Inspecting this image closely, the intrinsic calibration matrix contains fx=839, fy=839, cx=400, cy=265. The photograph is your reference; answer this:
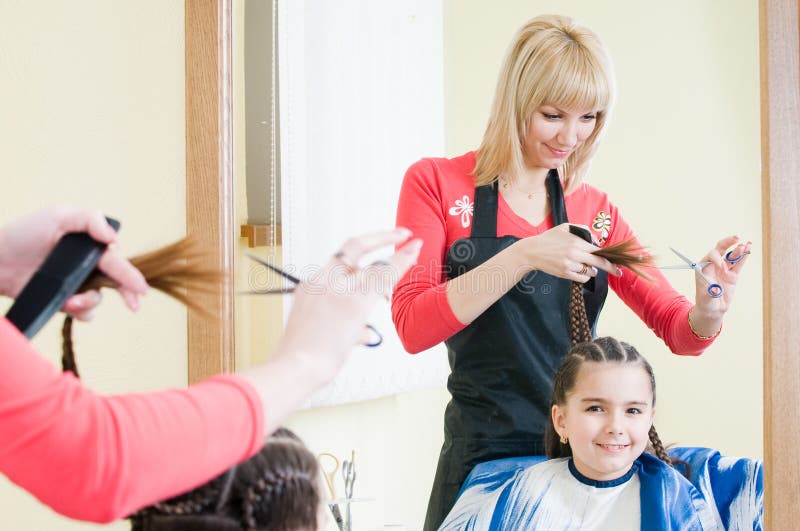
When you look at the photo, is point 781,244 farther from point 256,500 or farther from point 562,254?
point 256,500

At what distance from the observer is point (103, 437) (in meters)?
0.63

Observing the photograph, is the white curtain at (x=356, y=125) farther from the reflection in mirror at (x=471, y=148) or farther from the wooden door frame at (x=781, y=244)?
the wooden door frame at (x=781, y=244)

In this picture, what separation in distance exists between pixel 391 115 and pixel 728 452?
2.45 feet

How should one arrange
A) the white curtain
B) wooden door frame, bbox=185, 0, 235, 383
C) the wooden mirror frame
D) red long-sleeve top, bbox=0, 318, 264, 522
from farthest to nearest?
wooden door frame, bbox=185, 0, 235, 383, the white curtain, the wooden mirror frame, red long-sleeve top, bbox=0, 318, 264, 522

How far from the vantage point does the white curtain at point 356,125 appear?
1.39 m

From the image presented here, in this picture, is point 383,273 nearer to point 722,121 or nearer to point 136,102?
point 722,121

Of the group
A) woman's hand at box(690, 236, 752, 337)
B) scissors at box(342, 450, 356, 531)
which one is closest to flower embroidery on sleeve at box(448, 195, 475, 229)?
woman's hand at box(690, 236, 752, 337)

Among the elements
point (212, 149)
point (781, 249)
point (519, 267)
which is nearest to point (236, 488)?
point (519, 267)

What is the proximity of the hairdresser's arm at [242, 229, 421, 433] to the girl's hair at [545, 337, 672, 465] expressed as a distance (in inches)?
21.1

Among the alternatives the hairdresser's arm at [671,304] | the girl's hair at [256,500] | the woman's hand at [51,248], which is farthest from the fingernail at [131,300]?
the hairdresser's arm at [671,304]

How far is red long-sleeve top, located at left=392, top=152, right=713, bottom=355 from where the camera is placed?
47.8 inches

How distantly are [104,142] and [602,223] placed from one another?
0.95 meters

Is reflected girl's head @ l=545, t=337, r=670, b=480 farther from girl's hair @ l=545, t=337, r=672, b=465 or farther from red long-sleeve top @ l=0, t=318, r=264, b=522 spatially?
red long-sleeve top @ l=0, t=318, r=264, b=522

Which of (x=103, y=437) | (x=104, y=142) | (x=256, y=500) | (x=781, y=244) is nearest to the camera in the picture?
(x=103, y=437)
